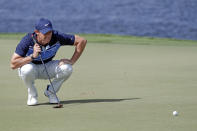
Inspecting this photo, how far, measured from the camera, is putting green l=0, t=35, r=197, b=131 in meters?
8.16

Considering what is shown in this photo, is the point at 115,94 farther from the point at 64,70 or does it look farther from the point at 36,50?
the point at 36,50

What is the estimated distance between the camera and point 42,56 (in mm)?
9367

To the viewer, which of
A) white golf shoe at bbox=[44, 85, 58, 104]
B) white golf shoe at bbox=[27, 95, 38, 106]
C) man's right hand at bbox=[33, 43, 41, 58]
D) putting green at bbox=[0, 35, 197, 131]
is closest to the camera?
putting green at bbox=[0, 35, 197, 131]

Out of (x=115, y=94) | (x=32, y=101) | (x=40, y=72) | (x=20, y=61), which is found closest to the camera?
(x=20, y=61)

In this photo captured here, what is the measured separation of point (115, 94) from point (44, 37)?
175cm

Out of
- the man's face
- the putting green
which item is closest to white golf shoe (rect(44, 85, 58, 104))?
the putting green

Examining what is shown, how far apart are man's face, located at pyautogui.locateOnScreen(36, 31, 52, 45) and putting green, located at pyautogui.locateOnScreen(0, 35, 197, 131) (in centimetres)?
78

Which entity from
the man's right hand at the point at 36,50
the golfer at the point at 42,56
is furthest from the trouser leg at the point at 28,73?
the man's right hand at the point at 36,50

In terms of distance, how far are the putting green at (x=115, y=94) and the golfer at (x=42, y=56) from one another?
1.01 ft

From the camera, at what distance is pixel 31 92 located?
9.45m

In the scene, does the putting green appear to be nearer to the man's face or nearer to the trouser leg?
the trouser leg

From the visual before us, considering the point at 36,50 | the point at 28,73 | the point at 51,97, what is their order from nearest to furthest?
the point at 36,50, the point at 28,73, the point at 51,97

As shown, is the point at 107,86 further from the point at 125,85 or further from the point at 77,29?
the point at 77,29

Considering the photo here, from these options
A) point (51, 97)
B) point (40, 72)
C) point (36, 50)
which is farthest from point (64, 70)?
point (36, 50)
